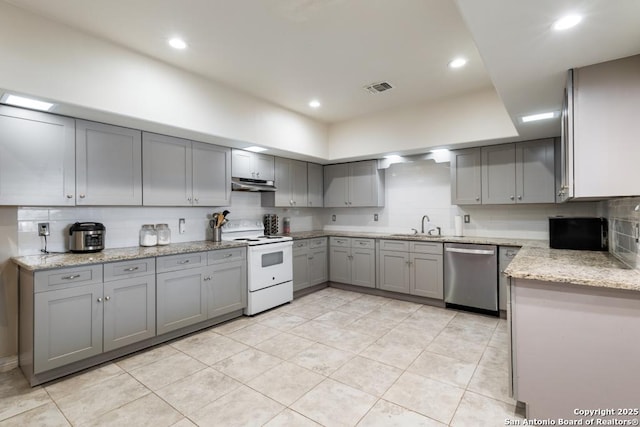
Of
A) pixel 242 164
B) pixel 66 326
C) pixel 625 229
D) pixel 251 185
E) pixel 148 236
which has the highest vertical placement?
pixel 242 164

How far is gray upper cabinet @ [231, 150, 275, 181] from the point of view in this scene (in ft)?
13.9

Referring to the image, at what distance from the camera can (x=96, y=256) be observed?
277 centimetres

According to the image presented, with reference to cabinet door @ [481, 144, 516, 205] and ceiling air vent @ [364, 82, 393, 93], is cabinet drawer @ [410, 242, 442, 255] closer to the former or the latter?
cabinet door @ [481, 144, 516, 205]

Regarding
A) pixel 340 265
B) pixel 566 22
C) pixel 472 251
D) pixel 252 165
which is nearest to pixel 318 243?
pixel 340 265

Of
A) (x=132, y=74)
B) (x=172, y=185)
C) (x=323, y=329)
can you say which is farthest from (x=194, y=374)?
(x=132, y=74)

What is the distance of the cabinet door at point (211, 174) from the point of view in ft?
12.3

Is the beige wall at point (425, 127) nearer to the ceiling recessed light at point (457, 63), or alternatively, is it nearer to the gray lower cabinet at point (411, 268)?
the ceiling recessed light at point (457, 63)

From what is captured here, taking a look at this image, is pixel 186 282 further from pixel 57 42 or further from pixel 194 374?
pixel 57 42

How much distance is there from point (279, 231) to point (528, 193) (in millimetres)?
3563

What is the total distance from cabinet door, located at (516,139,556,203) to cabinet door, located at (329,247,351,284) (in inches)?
98.7

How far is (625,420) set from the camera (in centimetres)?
168

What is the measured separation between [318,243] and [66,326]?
131 inches

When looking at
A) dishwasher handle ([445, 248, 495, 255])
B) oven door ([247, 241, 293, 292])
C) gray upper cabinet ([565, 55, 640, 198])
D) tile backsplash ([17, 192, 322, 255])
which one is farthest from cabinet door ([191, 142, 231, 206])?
gray upper cabinet ([565, 55, 640, 198])

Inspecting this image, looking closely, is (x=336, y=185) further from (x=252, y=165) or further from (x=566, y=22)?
(x=566, y=22)
